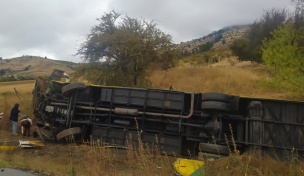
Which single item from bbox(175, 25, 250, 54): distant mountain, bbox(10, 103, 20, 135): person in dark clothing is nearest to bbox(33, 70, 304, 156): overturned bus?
bbox(10, 103, 20, 135): person in dark clothing

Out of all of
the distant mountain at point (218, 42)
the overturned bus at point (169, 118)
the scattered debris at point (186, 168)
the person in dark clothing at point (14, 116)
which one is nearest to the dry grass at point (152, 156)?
the scattered debris at point (186, 168)

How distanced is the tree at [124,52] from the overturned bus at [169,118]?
9.91 metres

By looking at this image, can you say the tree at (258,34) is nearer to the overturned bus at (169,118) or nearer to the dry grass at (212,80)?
the dry grass at (212,80)

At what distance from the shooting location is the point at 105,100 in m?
9.68

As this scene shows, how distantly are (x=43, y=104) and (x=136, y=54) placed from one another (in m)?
10.6

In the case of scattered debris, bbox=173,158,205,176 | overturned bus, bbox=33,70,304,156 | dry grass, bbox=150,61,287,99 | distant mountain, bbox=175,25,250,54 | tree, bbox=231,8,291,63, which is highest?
distant mountain, bbox=175,25,250,54

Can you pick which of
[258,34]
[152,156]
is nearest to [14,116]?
[152,156]

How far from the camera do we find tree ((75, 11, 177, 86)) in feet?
66.7

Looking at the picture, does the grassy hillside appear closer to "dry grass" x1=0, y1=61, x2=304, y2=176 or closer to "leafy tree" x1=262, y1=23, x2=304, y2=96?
"dry grass" x1=0, y1=61, x2=304, y2=176

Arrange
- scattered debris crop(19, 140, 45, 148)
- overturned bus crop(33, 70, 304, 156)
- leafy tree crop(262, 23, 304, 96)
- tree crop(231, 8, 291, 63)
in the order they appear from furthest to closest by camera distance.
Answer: tree crop(231, 8, 291, 63)
scattered debris crop(19, 140, 45, 148)
leafy tree crop(262, 23, 304, 96)
overturned bus crop(33, 70, 304, 156)

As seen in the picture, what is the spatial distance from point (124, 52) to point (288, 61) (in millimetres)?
13563

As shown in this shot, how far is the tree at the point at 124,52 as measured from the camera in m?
20.3

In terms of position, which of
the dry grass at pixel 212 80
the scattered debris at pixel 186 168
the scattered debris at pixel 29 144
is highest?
the dry grass at pixel 212 80

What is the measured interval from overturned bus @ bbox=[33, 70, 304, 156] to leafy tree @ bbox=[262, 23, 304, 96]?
1958 mm
